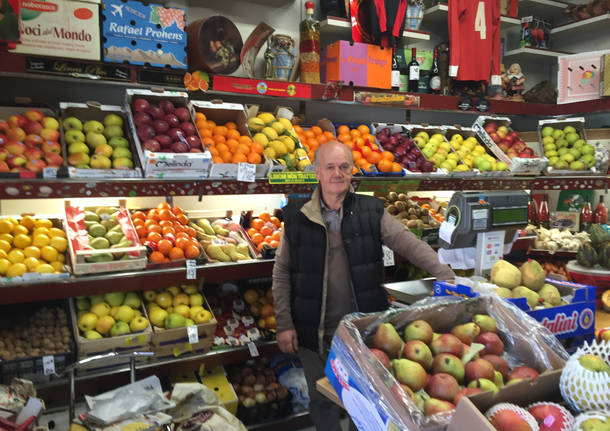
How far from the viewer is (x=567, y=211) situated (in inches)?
204

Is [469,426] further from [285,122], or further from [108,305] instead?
[285,122]

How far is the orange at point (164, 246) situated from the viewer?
9.84 ft

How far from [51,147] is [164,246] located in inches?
33.5

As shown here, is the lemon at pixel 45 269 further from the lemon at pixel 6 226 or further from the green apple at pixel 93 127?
the green apple at pixel 93 127

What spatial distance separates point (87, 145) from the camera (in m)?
3.05

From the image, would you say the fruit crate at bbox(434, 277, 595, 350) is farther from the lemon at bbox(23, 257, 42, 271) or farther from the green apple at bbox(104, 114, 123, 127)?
the green apple at bbox(104, 114, 123, 127)

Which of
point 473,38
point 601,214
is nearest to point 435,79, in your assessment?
point 473,38

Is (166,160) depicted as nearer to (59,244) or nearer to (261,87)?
(59,244)

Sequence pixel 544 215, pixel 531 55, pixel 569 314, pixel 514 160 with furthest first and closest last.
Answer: pixel 531 55 < pixel 544 215 < pixel 514 160 < pixel 569 314

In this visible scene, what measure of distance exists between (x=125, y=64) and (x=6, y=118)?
2.60 feet

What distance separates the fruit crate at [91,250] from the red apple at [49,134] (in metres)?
0.52

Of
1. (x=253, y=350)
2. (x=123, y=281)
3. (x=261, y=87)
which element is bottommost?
(x=253, y=350)

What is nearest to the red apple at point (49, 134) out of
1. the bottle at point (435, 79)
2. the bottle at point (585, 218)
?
the bottle at point (435, 79)

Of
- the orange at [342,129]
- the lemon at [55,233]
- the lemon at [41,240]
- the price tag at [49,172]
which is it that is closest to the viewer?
the price tag at [49,172]
